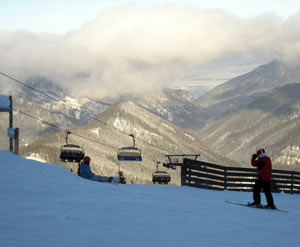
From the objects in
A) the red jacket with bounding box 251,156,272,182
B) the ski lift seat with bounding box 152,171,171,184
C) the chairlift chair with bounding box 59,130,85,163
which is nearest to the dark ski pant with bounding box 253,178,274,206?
the red jacket with bounding box 251,156,272,182

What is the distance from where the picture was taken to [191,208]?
14.3m

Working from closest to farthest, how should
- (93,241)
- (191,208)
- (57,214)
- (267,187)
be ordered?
(93,241)
(57,214)
(191,208)
(267,187)

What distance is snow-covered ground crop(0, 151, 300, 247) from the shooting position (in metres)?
9.05

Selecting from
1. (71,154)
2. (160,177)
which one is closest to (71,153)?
(71,154)

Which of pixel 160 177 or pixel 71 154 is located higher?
pixel 71 154

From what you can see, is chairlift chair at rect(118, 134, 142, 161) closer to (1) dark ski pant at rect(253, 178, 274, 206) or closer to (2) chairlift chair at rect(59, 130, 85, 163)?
(2) chairlift chair at rect(59, 130, 85, 163)

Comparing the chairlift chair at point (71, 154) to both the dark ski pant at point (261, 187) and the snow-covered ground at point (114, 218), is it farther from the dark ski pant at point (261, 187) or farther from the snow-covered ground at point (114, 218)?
the dark ski pant at point (261, 187)

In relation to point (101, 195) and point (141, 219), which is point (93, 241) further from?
point (101, 195)

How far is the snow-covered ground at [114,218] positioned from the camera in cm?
905

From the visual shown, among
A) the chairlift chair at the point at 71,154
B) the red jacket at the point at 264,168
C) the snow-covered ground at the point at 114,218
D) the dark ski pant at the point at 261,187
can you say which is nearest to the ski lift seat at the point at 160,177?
the chairlift chair at the point at 71,154

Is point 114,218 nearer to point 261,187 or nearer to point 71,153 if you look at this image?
point 261,187

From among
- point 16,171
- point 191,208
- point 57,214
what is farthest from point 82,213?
point 16,171

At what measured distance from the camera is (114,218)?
11.2 metres

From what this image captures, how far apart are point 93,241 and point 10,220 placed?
2.11 meters
